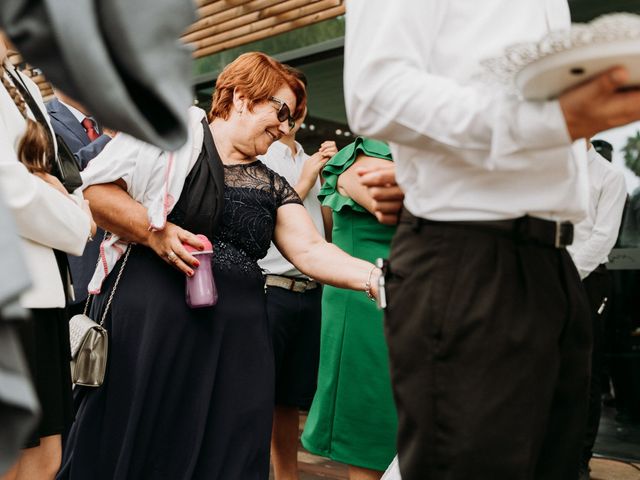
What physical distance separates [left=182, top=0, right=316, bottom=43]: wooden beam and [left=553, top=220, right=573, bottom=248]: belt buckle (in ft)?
14.7

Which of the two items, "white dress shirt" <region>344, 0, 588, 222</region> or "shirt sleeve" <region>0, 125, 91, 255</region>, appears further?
"shirt sleeve" <region>0, 125, 91, 255</region>

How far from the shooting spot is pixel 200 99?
7.35 m

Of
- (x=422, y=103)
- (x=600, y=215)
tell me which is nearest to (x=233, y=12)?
(x=600, y=215)

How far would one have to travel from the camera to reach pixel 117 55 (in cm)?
83

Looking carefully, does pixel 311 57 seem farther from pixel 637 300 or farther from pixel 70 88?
pixel 70 88

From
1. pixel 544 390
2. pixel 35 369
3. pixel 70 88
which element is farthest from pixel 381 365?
pixel 70 88

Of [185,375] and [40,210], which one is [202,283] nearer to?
[185,375]

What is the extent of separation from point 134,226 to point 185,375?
531mm

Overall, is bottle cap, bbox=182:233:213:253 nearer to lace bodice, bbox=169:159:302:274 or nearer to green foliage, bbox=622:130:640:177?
lace bodice, bbox=169:159:302:274

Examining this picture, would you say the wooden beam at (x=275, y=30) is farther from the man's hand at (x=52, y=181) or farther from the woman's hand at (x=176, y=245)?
the man's hand at (x=52, y=181)

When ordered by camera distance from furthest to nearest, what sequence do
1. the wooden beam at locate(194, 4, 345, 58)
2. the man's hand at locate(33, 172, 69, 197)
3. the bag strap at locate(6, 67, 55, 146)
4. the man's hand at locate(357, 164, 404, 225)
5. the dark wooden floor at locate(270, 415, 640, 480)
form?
the wooden beam at locate(194, 4, 345, 58) < the dark wooden floor at locate(270, 415, 640, 480) < the bag strap at locate(6, 67, 55, 146) < the man's hand at locate(33, 172, 69, 197) < the man's hand at locate(357, 164, 404, 225)

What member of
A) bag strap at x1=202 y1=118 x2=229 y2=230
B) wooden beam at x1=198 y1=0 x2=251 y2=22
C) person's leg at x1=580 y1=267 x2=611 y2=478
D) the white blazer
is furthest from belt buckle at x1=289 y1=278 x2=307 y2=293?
wooden beam at x1=198 y1=0 x2=251 y2=22

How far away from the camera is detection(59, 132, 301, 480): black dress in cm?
260

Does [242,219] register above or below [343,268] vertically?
above
